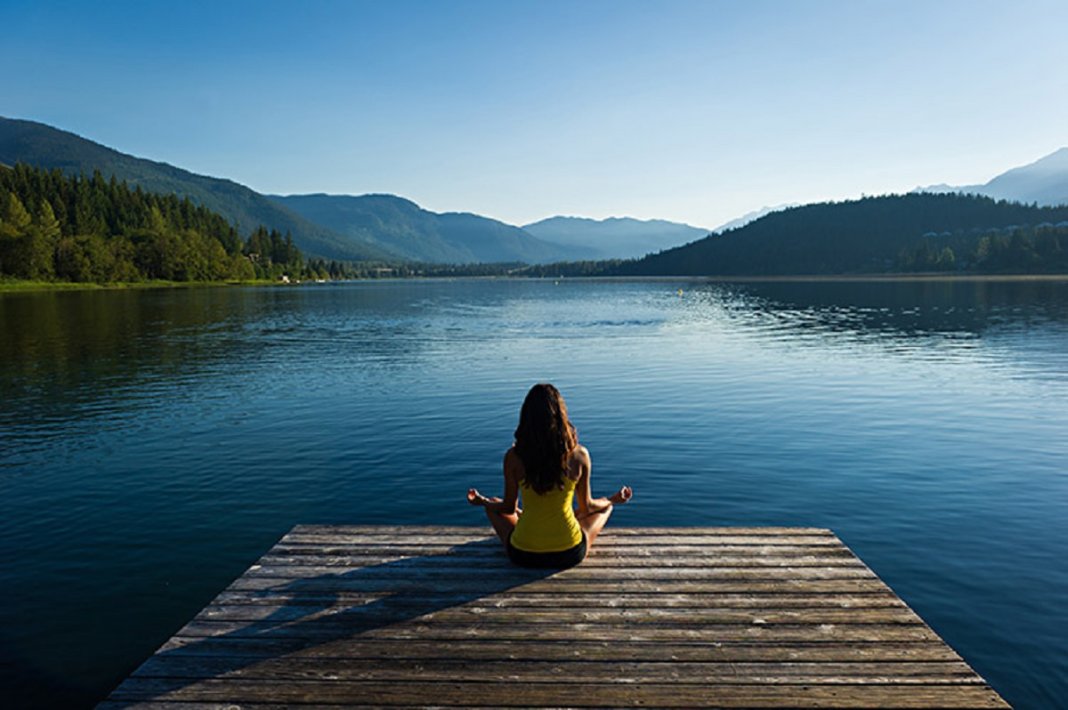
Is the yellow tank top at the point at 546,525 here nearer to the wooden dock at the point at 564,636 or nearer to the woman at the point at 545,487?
the woman at the point at 545,487

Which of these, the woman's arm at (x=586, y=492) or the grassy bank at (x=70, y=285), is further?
the grassy bank at (x=70, y=285)

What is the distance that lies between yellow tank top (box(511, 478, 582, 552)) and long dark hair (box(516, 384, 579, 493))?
28cm

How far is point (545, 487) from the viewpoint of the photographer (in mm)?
8070

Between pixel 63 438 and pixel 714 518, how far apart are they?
20876 millimetres

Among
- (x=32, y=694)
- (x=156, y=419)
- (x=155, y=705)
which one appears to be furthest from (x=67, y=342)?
(x=155, y=705)

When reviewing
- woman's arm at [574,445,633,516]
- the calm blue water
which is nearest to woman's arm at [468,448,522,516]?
woman's arm at [574,445,633,516]

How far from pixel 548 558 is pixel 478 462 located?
1080cm

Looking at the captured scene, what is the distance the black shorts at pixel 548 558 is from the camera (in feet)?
27.7

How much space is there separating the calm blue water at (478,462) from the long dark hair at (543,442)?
21.5 ft

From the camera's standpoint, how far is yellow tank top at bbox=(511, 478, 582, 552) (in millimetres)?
8299

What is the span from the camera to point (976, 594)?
11188 millimetres

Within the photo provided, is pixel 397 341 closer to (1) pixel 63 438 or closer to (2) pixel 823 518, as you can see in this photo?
(1) pixel 63 438

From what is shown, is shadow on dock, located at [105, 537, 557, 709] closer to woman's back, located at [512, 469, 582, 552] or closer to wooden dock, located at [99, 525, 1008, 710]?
wooden dock, located at [99, 525, 1008, 710]

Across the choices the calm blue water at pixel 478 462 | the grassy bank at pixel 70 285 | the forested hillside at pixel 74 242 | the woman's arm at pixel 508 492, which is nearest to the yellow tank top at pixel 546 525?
the woman's arm at pixel 508 492
